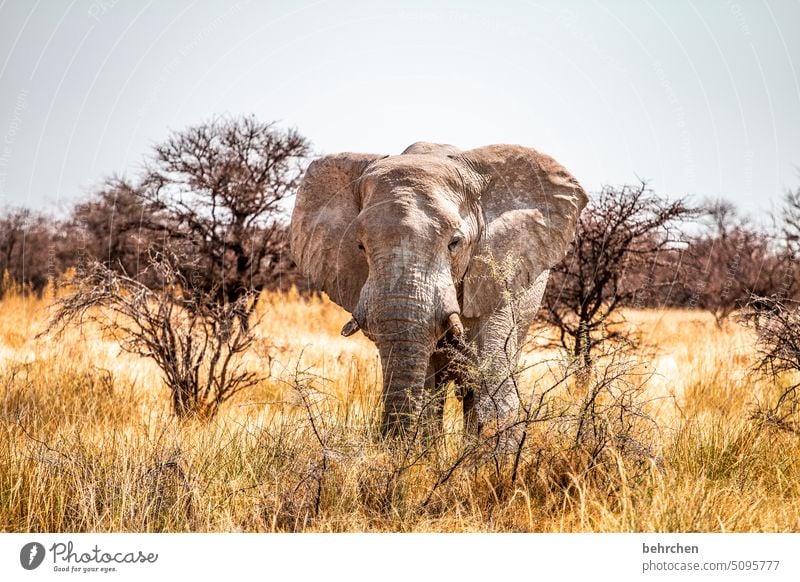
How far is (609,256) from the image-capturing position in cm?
848

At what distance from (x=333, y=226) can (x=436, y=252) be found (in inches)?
43.4

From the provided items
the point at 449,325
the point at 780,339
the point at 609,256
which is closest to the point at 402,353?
the point at 449,325

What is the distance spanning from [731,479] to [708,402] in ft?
8.26

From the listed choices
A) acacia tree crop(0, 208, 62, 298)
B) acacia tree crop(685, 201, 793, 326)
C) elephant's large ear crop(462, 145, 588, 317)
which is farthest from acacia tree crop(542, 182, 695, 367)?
acacia tree crop(0, 208, 62, 298)

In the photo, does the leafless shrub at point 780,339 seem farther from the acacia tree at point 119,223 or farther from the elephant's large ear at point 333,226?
the acacia tree at point 119,223

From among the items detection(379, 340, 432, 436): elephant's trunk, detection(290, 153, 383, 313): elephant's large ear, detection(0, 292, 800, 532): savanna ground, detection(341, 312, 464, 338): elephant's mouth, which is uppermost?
detection(290, 153, 383, 313): elephant's large ear

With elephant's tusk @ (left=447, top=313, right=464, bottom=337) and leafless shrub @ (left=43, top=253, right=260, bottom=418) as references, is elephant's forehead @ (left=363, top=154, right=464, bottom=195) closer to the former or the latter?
elephant's tusk @ (left=447, top=313, right=464, bottom=337)

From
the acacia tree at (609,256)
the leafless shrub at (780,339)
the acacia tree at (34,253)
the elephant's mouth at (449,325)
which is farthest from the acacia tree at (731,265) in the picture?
the acacia tree at (34,253)

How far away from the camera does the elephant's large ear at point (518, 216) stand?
210 inches

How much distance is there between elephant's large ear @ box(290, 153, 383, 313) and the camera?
18.1ft

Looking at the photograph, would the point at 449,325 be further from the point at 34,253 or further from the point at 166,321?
the point at 34,253

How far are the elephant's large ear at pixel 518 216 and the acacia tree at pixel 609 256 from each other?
207cm
